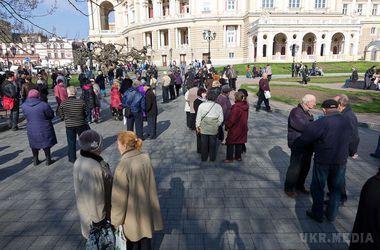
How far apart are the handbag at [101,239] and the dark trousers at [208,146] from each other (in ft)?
13.8

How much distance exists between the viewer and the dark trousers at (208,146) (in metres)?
7.05

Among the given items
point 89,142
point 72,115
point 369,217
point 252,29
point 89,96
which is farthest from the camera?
point 252,29

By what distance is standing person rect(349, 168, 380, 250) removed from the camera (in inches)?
90.6

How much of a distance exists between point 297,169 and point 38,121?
590cm

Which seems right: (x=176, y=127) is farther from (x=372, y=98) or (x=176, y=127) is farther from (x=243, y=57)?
(x=243, y=57)

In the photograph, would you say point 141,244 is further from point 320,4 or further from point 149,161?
point 320,4

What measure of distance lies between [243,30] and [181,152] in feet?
204

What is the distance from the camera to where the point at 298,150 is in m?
5.09

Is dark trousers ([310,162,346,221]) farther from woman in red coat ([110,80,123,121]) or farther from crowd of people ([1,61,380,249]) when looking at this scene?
woman in red coat ([110,80,123,121])

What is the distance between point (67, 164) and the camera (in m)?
7.33

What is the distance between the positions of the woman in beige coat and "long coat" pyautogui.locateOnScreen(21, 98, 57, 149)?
4515mm

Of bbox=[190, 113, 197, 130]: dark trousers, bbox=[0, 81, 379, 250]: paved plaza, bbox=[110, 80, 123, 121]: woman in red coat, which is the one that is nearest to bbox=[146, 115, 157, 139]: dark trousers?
bbox=[0, 81, 379, 250]: paved plaza

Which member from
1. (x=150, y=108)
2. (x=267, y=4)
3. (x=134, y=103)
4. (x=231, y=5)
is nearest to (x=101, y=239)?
(x=134, y=103)

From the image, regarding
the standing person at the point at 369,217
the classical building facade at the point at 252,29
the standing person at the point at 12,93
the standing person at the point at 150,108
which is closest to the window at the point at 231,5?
the classical building facade at the point at 252,29
